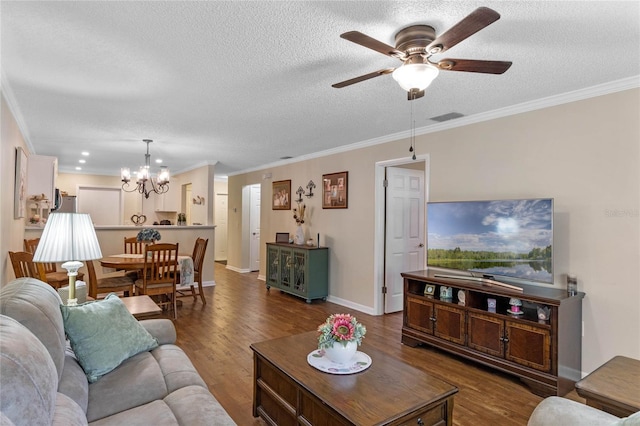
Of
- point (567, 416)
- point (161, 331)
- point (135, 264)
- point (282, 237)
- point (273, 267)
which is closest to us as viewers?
point (567, 416)

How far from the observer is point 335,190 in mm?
5535

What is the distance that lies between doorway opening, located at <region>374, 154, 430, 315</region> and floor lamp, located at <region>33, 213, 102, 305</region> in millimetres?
3513

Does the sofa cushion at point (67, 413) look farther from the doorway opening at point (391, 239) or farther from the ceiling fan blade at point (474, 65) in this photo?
the doorway opening at point (391, 239)

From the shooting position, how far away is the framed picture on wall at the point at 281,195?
6.61 m

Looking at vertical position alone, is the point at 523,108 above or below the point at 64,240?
above

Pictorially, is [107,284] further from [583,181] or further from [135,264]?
[583,181]

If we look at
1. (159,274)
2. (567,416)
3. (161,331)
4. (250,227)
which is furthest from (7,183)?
(250,227)

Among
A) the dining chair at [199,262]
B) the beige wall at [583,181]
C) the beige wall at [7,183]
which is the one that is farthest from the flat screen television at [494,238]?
the beige wall at [7,183]

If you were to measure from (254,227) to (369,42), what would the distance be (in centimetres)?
698

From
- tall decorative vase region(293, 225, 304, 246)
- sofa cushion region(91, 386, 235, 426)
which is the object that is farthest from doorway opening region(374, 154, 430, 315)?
sofa cushion region(91, 386, 235, 426)

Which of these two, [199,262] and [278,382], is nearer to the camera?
[278,382]

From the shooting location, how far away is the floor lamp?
6.68ft

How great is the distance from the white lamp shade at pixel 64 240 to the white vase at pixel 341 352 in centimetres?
159

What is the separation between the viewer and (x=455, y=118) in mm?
3783
